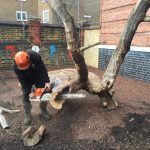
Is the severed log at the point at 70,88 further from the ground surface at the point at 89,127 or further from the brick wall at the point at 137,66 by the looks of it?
the brick wall at the point at 137,66

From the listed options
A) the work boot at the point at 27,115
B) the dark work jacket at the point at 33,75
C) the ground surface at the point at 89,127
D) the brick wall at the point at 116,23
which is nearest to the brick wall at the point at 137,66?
the brick wall at the point at 116,23

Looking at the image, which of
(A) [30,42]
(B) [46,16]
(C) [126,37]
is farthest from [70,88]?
(B) [46,16]

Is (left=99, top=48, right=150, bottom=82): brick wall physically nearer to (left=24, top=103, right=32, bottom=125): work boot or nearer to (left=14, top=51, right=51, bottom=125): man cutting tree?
(left=14, top=51, right=51, bottom=125): man cutting tree

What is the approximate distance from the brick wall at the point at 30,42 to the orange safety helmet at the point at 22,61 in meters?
8.07

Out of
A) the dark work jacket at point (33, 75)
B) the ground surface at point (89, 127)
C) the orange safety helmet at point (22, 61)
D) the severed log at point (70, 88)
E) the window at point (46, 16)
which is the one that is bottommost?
the ground surface at point (89, 127)

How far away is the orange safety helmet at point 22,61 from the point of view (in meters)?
5.55

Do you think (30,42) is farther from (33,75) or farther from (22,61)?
(22,61)

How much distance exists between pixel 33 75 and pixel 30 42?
8.14 m

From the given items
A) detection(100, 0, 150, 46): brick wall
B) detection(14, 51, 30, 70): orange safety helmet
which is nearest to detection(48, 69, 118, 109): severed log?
detection(14, 51, 30, 70): orange safety helmet

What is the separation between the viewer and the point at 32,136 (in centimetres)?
556

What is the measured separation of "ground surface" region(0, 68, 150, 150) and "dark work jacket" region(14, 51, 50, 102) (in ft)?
2.87

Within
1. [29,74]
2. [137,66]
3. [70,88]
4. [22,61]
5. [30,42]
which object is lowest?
[137,66]

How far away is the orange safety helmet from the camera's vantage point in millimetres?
5551

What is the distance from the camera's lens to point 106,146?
5398 mm
